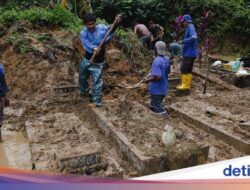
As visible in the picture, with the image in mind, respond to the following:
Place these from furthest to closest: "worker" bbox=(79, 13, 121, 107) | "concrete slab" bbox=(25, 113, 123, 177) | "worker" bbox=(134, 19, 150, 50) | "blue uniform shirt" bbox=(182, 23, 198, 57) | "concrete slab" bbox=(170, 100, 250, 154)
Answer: "worker" bbox=(134, 19, 150, 50), "blue uniform shirt" bbox=(182, 23, 198, 57), "worker" bbox=(79, 13, 121, 107), "concrete slab" bbox=(170, 100, 250, 154), "concrete slab" bbox=(25, 113, 123, 177)

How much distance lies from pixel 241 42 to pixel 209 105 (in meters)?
8.27

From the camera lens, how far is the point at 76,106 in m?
8.42

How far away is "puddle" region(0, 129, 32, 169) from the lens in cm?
583

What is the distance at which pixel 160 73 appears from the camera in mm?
7246

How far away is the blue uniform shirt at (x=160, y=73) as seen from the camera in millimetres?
7219

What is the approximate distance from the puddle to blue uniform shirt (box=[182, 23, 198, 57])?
424 centimetres

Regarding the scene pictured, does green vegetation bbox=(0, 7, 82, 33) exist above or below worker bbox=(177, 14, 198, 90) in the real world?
above

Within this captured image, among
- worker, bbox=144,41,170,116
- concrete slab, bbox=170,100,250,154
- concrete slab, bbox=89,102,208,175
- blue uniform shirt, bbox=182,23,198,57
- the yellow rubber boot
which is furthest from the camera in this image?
the yellow rubber boot

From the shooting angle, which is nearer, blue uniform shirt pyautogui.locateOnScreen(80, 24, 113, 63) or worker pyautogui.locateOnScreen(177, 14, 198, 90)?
blue uniform shirt pyautogui.locateOnScreen(80, 24, 113, 63)

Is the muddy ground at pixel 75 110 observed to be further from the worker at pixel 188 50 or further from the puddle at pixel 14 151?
the worker at pixel 188 50

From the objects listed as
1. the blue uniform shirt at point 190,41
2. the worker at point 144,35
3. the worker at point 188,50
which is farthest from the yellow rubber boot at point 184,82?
the worker at point 144,35

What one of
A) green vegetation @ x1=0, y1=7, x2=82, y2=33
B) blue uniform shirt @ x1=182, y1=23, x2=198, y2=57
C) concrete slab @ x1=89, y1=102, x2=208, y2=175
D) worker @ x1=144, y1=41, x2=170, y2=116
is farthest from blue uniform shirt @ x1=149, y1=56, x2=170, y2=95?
green vegetation @ x1=0, y1=7, x2=82, y2=33

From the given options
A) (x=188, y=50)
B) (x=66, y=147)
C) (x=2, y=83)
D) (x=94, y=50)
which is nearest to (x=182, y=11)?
(x=188, y=50)

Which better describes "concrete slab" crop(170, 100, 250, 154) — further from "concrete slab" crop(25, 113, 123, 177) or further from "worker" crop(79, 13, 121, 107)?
"concrete slab" crop(25, 113, 123, 177)
